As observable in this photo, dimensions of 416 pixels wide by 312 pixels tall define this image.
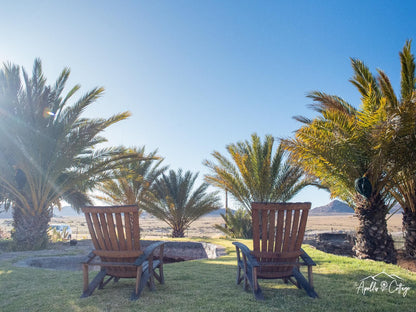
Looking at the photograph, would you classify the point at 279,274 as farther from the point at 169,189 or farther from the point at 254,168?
the point at 169,189

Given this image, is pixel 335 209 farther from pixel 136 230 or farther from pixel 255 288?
pixel 136 230

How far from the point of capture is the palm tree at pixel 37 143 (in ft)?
27.2

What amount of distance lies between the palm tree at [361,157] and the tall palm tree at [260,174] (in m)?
3.45

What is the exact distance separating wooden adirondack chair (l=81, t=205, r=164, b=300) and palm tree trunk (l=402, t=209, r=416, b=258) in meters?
6.64

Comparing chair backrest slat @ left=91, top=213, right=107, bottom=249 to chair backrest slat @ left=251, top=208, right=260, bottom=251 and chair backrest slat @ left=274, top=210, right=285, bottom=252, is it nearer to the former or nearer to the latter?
chair backrest slat @ left=251, top=208, right=260, bottom=251

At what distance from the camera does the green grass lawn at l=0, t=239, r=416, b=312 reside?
279 centimetres

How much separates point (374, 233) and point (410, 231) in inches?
39.4

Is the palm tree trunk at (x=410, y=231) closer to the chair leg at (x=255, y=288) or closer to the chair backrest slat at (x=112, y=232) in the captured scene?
the chair leg at (x=255, y=288)

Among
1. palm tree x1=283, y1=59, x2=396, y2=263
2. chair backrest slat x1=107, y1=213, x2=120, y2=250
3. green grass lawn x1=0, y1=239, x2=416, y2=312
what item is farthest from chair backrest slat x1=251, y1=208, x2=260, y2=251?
palm tree x1=283, y1=59, x2=396, y2=263

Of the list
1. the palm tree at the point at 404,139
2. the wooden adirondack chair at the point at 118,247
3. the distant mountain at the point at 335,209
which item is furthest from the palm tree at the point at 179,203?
the distant mountain at the point at 335,209

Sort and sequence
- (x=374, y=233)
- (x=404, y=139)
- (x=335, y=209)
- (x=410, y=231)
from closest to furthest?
(x=404, y=139)
(x=374, y=233)
(x=410, y=231)
(x=335, y=209)

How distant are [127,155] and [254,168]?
4784 millimetres

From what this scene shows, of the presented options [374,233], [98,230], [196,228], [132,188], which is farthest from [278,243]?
[196,228]

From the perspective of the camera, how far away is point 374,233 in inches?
269
